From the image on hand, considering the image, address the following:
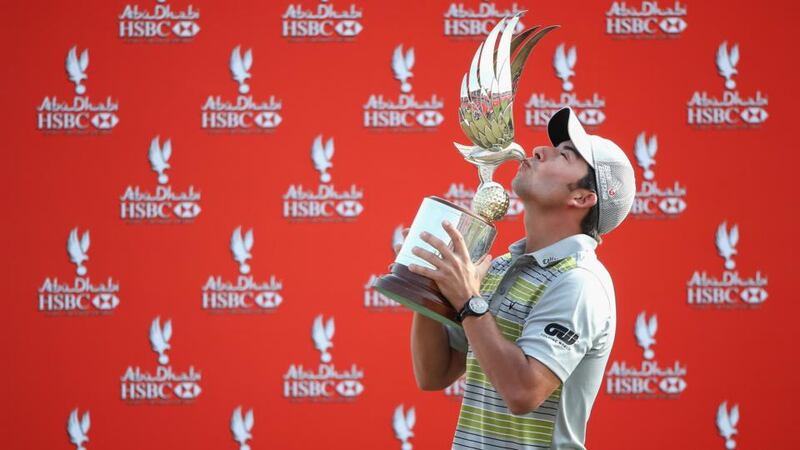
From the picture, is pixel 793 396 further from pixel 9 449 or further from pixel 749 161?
pixel 9 449

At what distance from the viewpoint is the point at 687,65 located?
3.74m

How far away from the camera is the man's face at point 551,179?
1666 mm

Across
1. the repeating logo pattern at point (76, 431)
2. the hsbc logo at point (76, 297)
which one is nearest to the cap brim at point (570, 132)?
the hsbc logo at point (76, 297)

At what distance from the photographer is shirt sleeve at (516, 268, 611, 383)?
1.49m

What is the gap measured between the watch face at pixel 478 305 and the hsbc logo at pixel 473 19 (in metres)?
2.44

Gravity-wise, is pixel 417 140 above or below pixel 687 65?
below

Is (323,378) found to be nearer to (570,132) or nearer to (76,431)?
(76,431)

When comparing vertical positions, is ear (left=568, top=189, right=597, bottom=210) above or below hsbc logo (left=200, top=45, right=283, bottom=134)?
below

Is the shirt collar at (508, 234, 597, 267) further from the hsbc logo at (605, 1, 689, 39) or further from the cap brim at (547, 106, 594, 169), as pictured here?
the hsbc logo at (605, 1, 689, 39)

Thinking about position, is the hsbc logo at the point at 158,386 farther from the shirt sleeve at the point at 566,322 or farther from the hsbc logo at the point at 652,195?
the shirt sleeve at the point at 566,322

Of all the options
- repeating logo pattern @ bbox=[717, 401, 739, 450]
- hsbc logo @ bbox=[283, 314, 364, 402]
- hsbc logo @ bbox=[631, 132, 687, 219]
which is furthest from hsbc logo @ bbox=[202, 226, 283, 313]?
repeating logo pattern @ bbox=[717, 401, 739, 450]

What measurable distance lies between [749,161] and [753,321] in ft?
2.13

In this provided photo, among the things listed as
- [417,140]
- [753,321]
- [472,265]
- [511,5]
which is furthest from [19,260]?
[753,321]

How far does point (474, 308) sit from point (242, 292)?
2.35m
